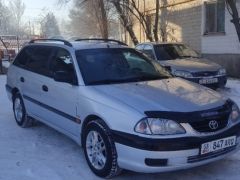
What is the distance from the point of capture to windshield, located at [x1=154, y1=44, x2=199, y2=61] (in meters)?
11.2

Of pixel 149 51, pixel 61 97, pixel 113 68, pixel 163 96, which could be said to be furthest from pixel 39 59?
pixel 149 51

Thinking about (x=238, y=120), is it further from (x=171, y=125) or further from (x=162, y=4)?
(x=162, y=4)

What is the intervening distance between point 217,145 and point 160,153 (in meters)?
0.67

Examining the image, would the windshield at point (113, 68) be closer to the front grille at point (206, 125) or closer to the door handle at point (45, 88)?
the door handle at point (45, 88)

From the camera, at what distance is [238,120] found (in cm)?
460

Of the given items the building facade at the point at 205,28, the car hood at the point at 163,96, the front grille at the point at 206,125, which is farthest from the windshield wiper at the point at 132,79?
the building facade at the point at 205,28

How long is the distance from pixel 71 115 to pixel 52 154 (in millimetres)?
701

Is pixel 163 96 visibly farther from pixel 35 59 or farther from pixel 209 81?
pixel 209 81

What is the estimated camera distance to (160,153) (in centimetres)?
398

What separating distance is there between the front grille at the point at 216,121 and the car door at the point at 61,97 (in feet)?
5.09

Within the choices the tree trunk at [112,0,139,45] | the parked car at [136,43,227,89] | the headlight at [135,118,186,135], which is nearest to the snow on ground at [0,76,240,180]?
the headlight at [135,118,186,135]

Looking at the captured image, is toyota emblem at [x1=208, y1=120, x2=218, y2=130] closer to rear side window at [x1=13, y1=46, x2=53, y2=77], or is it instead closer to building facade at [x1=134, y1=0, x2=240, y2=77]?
rear side window at [x1=13, y1=46, x2=53, y2=77]

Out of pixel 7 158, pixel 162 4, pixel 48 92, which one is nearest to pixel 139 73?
pixel 48 92

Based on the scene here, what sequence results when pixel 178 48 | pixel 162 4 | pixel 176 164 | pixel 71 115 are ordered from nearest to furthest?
pixel 176 164
pixel 71 115
pixel 178 48
pixel 162 4
